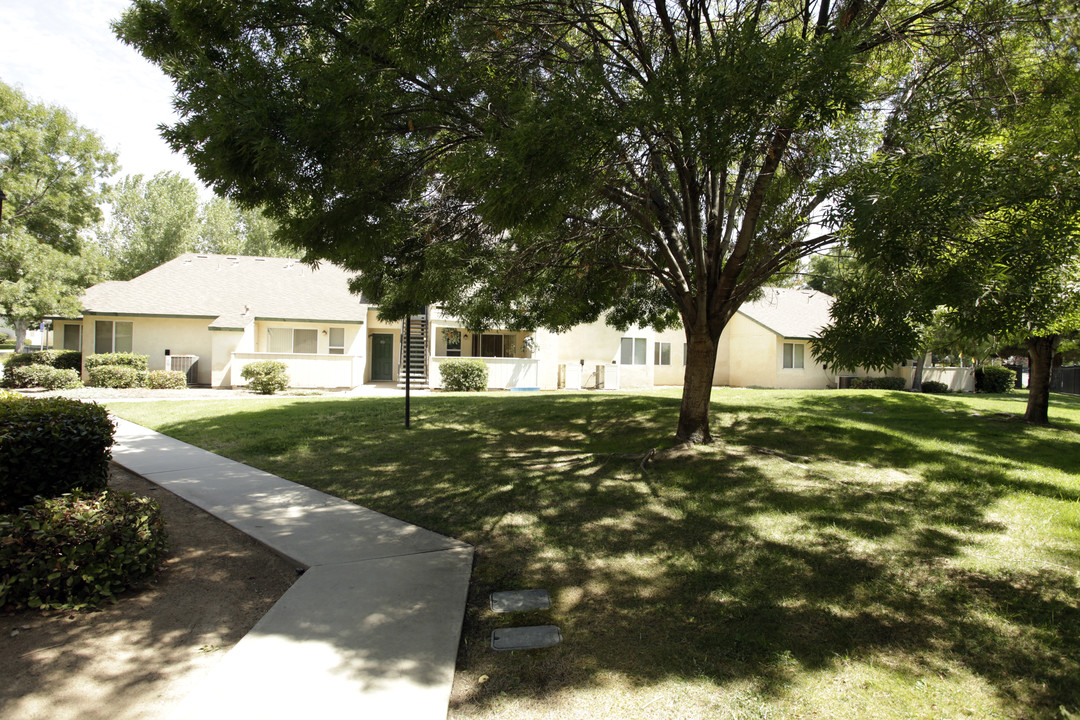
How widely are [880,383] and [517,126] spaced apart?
25.3m

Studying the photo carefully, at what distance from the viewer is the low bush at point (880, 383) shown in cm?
2519

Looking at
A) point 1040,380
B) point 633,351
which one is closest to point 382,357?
point 633,351

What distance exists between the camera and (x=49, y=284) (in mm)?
22688

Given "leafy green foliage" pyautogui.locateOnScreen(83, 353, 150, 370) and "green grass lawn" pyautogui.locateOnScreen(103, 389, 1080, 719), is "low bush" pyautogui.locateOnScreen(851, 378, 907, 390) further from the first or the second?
"leafy green foliage" pyautogui.locateOnScreen(83, 353, 150, 370)

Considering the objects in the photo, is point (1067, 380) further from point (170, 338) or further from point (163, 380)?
point (170, 338)

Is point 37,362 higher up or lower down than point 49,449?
higher up

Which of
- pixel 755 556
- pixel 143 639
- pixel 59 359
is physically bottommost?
pixel 143 639

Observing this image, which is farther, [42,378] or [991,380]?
[991,380]

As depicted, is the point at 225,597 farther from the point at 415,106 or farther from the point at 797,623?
the point at 415,106

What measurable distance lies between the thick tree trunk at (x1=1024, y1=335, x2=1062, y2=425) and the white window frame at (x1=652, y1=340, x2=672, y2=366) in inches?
596

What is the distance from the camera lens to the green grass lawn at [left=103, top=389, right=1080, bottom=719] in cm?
352

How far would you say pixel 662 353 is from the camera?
90.0 feet

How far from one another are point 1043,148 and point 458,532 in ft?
20.7

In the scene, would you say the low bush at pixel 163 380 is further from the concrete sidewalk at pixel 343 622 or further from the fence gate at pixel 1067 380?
the fence gate at pixel 1067 380
